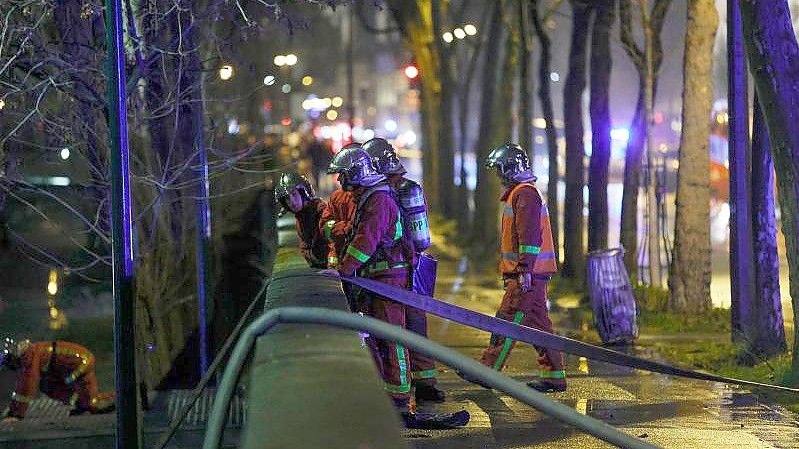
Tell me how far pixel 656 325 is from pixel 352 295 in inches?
227

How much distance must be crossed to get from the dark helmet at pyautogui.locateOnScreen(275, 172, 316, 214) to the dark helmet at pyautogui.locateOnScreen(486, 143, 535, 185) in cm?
137

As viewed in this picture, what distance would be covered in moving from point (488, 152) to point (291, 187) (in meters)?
13.9

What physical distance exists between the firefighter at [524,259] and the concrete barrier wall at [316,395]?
397cm

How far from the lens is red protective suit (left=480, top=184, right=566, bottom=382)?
8844mm

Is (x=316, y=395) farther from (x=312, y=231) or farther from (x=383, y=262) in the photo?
(x=312, y=231)

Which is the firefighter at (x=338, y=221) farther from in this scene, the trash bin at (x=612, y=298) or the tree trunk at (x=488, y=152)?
the tree trunk at (x=488, y=152)

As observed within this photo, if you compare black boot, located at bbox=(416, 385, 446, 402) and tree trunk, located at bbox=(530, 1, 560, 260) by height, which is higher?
tree trunk, located at bbox=(530, 1, 560, 260)

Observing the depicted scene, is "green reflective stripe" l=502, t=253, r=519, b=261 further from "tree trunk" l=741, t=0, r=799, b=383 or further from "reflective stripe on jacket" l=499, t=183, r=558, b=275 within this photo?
"tree trunk" l=741, t=0, r=799, b=383

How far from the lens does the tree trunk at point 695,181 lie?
44.0 ft

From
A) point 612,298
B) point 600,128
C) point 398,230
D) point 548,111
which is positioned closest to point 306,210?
point 398,230

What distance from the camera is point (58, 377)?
995 centimetres

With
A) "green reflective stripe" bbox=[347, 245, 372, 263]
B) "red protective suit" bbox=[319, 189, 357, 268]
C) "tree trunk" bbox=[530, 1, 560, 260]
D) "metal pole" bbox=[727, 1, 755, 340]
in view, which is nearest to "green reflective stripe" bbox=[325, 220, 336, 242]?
"red protective suit" bbox=[319, 189, 357, 268]

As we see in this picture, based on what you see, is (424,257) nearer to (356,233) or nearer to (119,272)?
(356,233)

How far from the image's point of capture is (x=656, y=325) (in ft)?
42.8
